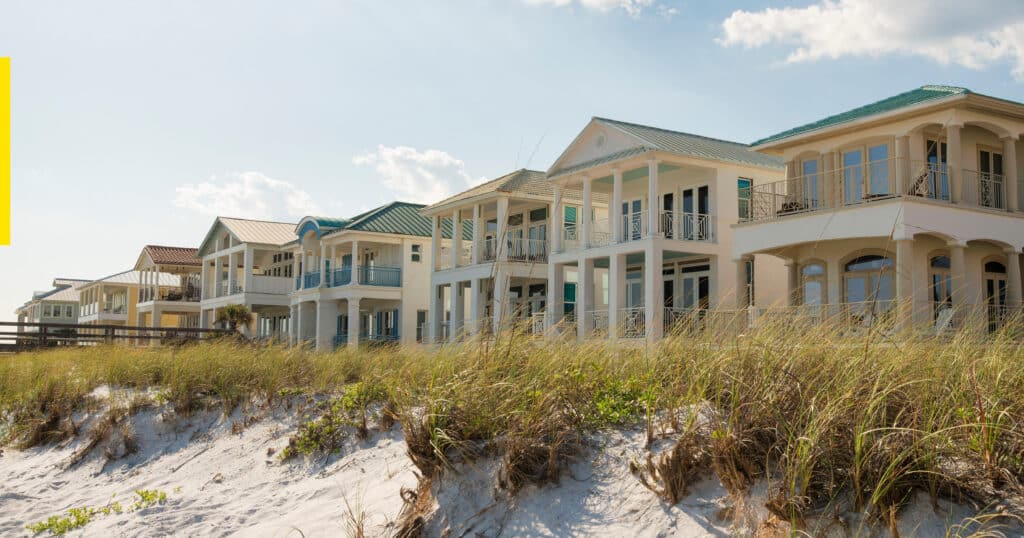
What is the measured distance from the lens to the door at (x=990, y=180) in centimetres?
2031

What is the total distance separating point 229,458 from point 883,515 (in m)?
8.04

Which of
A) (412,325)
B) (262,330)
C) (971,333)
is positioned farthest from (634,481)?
(262,330)

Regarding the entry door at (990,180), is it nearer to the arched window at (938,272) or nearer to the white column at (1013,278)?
the white column at (1013,278)

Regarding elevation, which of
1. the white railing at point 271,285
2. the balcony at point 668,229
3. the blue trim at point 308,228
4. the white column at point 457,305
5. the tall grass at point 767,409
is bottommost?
the tall grass at point 767,409

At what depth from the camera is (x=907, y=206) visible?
1827 cm

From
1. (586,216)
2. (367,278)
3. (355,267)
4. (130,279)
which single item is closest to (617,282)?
(586,216)

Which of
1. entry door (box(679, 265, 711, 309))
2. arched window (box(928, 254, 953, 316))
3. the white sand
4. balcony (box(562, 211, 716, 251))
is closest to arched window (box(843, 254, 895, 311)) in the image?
arched window (box(928, 254, 953, 316))

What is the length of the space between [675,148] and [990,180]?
7967 mm

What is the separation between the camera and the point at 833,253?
21578mm

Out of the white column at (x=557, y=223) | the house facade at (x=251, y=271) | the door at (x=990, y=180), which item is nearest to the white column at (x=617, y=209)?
the white column at (x=557, y=223)

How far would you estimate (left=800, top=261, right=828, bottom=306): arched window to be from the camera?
2188 centimetres

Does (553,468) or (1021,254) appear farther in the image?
(1021,254)

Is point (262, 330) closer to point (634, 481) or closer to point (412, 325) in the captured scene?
point (412, 325)

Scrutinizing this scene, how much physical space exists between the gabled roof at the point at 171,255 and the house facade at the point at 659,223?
107 feet
